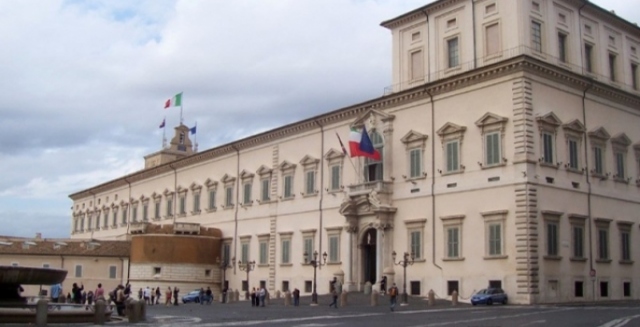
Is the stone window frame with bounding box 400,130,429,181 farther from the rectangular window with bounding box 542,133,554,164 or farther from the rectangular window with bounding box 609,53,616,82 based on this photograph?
the rectangular window with bounding box 609,53,616,82

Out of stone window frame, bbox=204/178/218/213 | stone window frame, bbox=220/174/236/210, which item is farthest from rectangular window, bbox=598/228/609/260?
stone window frame, bbox=204/178/218/213

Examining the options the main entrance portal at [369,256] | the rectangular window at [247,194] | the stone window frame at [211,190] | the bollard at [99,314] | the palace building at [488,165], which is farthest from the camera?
the stone window frame at [211,190]

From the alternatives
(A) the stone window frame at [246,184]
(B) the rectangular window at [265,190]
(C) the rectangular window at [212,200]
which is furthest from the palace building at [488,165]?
(C) the rectangular window at [212,200]

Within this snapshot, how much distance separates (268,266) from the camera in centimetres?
5734

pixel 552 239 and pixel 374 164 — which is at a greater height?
pixel 374 164

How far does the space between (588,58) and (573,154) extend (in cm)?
717

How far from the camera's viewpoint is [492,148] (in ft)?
133

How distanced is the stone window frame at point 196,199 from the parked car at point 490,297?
35214 mm

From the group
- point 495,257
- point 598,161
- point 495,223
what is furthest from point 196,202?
point 598,161

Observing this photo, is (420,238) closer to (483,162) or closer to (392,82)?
(483,162)

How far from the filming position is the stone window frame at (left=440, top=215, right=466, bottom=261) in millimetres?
41625

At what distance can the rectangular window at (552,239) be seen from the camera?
39.2 metres

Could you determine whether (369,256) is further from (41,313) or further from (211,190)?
(41,313)

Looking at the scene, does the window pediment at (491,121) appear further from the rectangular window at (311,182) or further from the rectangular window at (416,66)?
the rectangular window at (311,182)
